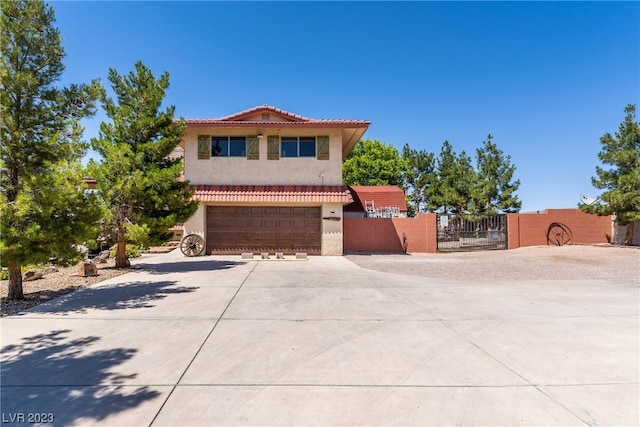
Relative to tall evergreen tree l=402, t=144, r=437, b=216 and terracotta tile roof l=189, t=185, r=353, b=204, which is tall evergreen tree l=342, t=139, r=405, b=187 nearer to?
tall evergreen tree l=402, t=144, r=437, b=216

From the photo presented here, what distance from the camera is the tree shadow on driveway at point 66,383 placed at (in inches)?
114

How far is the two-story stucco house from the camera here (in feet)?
54.0

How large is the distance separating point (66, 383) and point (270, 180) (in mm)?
13773

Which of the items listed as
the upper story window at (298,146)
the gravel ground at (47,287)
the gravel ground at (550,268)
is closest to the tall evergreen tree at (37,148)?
the gravel ground at (47,287)

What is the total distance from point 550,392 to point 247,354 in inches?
133

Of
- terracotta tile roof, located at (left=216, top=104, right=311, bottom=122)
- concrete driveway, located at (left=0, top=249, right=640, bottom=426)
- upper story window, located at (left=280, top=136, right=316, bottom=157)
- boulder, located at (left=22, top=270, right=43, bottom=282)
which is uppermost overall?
terracotta tile roof, located at (left=216, top=104, right=311, bottom=122)

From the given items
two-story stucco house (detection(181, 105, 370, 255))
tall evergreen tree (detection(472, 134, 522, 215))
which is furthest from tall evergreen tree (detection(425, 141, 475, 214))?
two-story stucco house (detection(181, 105, 370, 255))

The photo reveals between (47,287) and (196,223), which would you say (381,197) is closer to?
(196,223)

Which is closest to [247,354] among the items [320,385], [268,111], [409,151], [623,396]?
[320,385]

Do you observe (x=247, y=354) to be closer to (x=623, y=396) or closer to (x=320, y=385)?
(x=320, y=385)

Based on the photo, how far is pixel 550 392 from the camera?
3.24 meters

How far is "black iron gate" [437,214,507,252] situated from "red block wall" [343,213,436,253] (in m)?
1.13

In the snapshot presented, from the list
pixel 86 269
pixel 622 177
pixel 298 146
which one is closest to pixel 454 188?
pixel 622 177

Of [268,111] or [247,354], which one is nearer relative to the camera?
[247,354]
